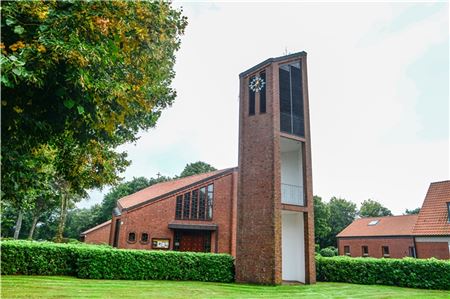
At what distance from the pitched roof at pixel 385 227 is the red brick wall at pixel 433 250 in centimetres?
907

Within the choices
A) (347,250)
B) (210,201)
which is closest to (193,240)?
(210,201)

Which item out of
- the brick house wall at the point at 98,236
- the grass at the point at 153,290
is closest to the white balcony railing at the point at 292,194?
the grass at the point at 153,290

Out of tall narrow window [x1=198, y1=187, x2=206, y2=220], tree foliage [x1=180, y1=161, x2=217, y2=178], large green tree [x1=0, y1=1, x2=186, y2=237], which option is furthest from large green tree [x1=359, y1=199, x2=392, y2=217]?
large green tree [x1=0, y1=1, x2=186, y2=237]

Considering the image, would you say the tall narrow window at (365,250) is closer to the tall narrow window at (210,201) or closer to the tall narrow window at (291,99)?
the tall narrow window at (210,201)

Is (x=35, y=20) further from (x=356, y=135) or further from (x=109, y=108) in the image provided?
(x=356, y=135)

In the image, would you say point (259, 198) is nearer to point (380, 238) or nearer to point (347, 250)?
point (380, 238)

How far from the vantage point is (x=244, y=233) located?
1609 centimetres

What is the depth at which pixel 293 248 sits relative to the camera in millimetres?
17406

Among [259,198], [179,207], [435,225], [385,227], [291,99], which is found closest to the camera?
[259,198]

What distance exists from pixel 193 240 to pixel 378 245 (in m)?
19.1

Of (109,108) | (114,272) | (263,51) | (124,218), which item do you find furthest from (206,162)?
(109,108)

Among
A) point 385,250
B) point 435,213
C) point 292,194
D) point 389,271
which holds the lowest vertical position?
point 389,271

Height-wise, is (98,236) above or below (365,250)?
above

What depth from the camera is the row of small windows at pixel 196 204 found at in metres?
23.8
